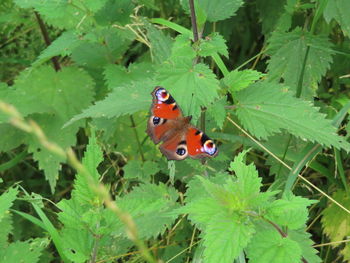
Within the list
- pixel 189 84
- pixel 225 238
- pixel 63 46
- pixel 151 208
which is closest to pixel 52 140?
pixel 63 46

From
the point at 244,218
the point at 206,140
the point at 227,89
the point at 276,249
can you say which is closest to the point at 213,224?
the point at 244,218

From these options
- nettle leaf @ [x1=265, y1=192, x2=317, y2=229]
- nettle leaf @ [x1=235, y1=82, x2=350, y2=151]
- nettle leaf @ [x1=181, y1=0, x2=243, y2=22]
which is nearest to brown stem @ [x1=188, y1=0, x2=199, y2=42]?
nettle leaf @ [x1=181, y1=0, x2=243, y2=22]

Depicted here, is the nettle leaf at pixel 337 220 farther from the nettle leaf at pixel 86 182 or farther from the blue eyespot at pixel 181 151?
the nettle leaf at pixel 86 182

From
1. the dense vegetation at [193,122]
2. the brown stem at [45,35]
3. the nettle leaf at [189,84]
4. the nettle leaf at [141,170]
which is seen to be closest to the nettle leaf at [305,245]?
the dense vegetation at [193,122]

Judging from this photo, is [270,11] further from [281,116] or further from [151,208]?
[151,208]

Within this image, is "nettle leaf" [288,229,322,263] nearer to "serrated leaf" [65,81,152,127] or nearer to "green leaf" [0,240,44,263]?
"serrated leaf" [65,81,152,127]

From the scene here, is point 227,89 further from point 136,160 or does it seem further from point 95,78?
point 95,78
